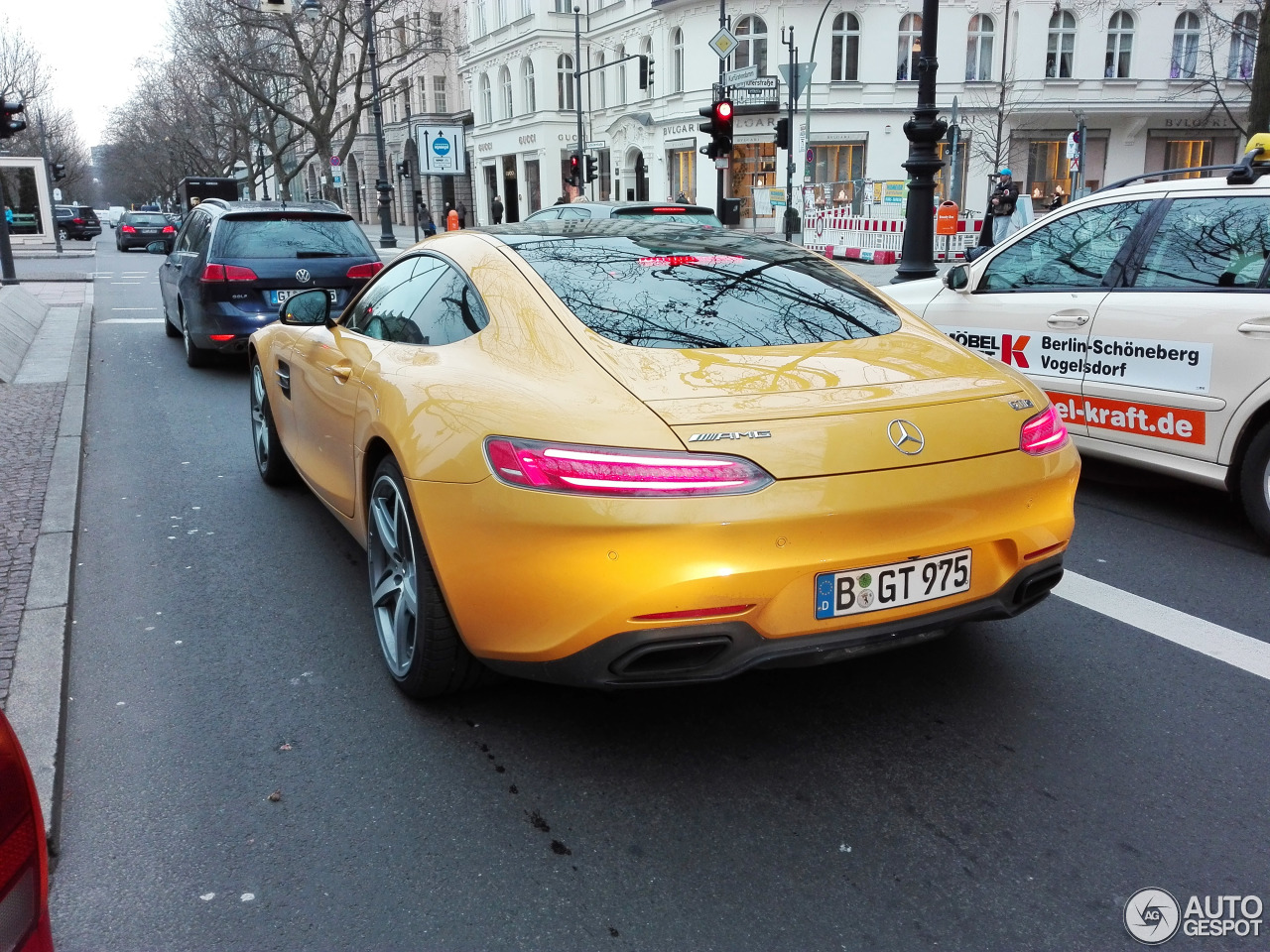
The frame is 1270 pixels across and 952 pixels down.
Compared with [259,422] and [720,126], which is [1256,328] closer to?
[259,422]

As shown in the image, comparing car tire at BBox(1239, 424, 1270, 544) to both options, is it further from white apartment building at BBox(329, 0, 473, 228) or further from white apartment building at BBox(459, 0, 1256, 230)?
white apartment building at BBox(329, 0, 473, 228)

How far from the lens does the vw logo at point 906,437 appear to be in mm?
2824

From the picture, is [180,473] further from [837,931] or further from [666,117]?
[666,117]

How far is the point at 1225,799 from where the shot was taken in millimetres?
2846

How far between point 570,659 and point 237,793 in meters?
1.03

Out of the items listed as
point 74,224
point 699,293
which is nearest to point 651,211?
point 699,293

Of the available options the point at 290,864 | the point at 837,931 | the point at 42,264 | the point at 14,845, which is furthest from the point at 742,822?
the point at 42,264

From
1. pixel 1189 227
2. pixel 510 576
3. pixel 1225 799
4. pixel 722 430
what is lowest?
pixel 1225 799

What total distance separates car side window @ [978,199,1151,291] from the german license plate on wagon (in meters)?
3.28

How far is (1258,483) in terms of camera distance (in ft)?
15.8

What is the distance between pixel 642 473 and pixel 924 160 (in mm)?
10469

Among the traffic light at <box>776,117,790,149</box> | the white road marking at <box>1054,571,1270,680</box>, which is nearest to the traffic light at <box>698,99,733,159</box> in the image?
the traffic light at <box>776,117,790,149</box>

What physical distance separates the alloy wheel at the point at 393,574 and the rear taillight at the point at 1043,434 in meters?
1.81

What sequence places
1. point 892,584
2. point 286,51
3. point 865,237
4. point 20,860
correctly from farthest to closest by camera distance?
point 286,51, point 865,237, point 892,584, point 20,860
